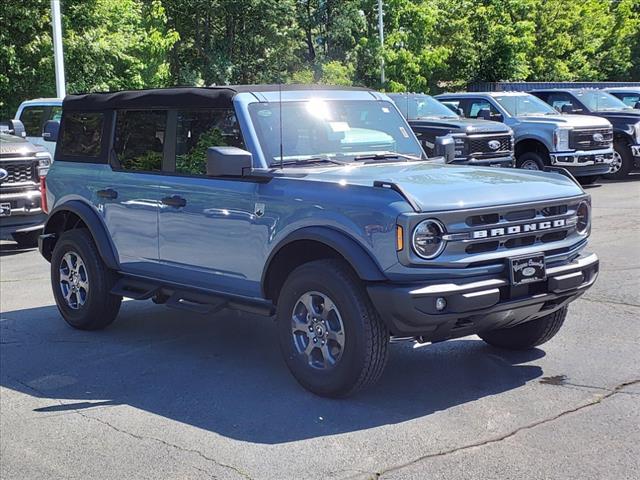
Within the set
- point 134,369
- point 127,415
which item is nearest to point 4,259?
point 134,369

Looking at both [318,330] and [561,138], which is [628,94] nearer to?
[561,138]

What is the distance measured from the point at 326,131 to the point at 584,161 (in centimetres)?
1119

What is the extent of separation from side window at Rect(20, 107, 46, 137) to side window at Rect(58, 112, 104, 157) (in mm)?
8934

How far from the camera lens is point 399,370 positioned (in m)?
6.16

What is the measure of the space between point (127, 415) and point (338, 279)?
159cm

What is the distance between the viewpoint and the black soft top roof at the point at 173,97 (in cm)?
643

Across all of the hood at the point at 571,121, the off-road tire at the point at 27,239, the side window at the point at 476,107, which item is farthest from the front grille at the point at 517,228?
the side window at the point at 476,107

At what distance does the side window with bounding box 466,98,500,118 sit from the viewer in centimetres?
1791

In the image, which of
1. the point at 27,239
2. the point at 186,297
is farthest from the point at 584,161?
the point at 186,297

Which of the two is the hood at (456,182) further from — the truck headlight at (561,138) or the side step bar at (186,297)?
the truck headlight at (561,138)

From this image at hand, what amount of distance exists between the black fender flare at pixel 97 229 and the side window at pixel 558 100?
14325 millimetres

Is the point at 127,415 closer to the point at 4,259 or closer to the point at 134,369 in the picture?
the point at 134,369

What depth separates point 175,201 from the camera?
6523 mm

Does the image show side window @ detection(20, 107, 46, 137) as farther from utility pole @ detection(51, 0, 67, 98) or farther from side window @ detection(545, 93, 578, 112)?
side window @ detection(545, 93, 578, 112)
